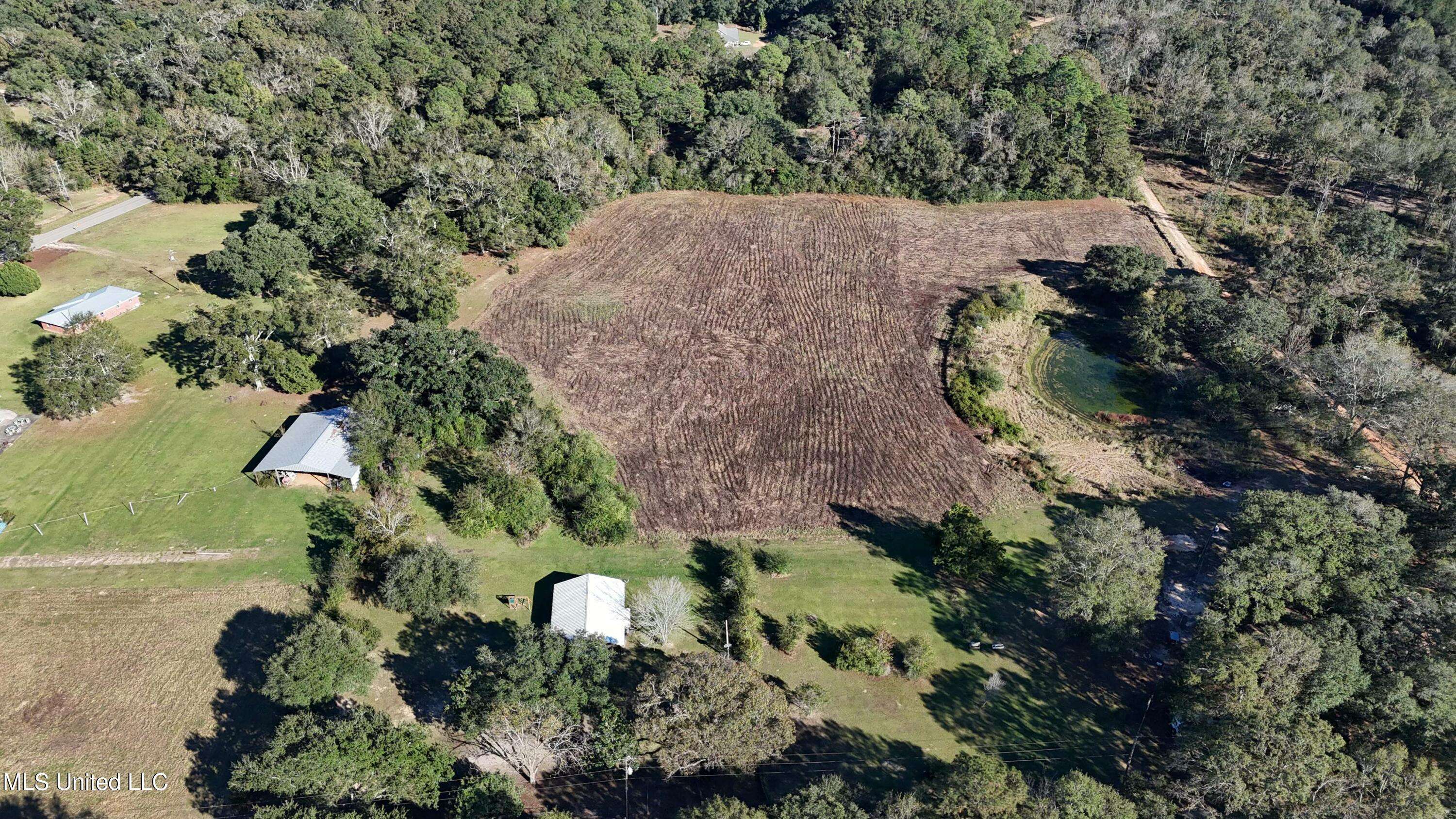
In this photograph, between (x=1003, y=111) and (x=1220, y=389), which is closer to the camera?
(x=1220, y=389)

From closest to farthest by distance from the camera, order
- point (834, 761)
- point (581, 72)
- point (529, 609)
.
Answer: point (834, 761) < point (529, 609) < point (581, 72)

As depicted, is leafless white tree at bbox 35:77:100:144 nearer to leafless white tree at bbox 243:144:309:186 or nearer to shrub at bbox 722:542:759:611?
leafless white tree at bbox 243:144:309:186

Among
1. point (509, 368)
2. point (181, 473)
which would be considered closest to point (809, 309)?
point (509, 368)

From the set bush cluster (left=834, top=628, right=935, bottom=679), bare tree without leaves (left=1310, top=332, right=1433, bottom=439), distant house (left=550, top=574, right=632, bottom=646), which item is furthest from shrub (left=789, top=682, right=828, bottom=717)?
bare tree without leaves (left=1310, top=332, right=1433, bottom=439)

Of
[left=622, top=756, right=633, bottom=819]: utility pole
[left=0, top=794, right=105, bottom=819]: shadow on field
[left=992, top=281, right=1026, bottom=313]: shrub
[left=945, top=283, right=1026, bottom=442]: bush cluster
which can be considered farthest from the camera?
[left=992, top=281, right=1026, bottom=313]: shrub

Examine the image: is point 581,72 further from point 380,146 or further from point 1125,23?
point 1125,23

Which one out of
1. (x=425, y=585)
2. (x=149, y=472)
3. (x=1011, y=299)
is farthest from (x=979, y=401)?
(x=149, y=472)
